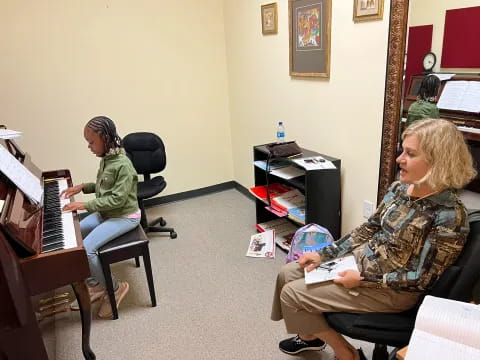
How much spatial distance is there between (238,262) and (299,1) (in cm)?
191

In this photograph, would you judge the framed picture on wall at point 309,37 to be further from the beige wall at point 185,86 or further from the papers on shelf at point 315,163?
the papers on shelf at point 315,163

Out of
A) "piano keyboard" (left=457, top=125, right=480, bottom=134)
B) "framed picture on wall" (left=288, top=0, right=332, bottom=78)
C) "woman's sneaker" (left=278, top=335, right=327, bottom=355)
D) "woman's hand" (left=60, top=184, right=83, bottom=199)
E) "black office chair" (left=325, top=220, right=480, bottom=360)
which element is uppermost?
"framed picture on wall" (left=288, top=0, right=332, bottom=78)

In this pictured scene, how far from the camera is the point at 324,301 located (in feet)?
4.68

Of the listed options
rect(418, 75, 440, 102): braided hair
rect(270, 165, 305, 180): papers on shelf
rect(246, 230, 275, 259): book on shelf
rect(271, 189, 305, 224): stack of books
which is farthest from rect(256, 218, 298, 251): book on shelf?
rect(418, 75, 440, 102): braided hair

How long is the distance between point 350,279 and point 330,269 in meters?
0.15

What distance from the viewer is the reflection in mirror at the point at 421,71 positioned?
1.63 m

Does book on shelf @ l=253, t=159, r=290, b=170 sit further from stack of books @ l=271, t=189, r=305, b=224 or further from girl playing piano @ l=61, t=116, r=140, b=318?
girl playing piano @ l=61, t=116, r=140, b=318

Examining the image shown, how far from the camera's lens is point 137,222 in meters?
2.21

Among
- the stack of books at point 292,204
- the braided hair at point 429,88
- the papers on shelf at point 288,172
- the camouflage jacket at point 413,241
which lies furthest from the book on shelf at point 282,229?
the braided hair at point 429,88

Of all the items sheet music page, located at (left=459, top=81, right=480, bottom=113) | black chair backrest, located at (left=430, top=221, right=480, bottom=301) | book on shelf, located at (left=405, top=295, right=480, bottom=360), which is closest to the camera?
book on shelf, located at (left=405, top=295, right=480, bottom=360)

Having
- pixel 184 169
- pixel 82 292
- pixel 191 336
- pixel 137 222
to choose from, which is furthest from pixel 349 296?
pixel 184 169

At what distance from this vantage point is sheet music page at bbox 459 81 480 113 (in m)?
1.61

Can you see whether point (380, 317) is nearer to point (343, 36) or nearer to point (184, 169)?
point (343, 36)

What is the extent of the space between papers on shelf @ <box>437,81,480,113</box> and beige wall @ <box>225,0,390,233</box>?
0.40 m
